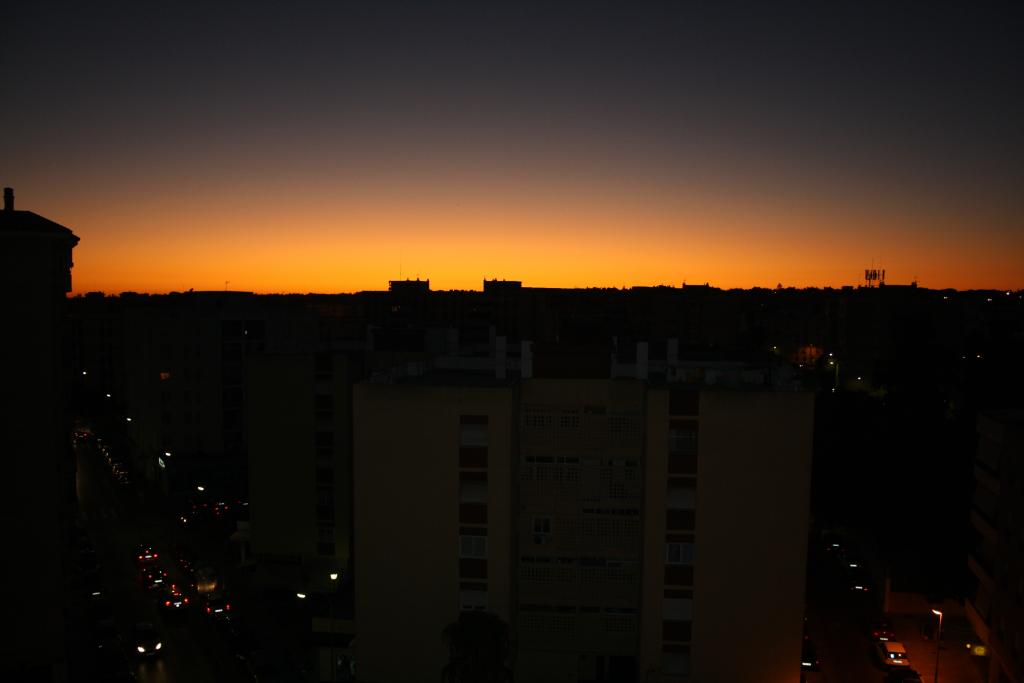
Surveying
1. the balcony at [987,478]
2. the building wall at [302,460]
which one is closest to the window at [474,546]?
the building wall at [302,460]

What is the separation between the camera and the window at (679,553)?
19.4 metres

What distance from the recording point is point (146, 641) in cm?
2664

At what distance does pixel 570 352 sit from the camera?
21719mm

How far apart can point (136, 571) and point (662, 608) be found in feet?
91.4

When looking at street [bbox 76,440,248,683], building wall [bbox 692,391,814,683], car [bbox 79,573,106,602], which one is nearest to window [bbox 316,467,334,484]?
street [bbox 76,440,248,683]

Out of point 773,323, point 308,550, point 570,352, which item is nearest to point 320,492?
point 308,550

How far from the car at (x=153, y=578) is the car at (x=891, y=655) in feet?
95.7

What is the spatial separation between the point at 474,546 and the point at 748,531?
24.0ft

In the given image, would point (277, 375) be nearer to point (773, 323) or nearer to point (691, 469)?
point (691, 469)

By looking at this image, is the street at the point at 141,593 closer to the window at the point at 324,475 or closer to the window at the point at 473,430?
the window at the point at 324,475

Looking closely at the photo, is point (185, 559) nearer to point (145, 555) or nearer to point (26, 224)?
point (145, 555)

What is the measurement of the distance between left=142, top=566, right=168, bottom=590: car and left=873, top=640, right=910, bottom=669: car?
95.7 ft

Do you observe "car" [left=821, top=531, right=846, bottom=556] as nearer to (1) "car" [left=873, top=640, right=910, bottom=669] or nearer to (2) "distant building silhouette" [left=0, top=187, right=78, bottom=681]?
(1) "car" [left=873, top=640, right=910, bottom=669]

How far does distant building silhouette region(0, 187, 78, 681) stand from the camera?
15.5m
